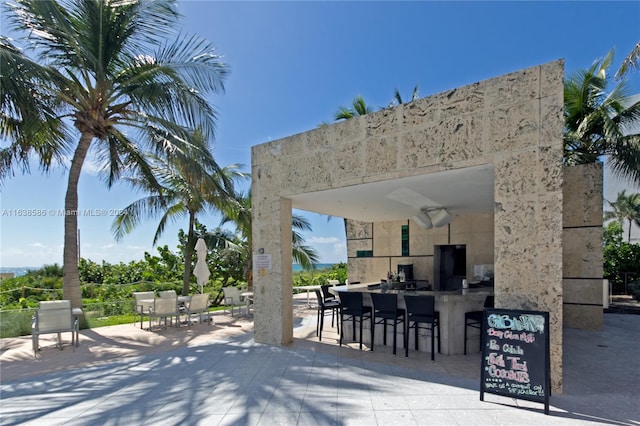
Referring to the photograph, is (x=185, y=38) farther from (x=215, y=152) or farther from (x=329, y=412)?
(x=329, y=412)

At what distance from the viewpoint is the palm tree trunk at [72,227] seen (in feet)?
27.4

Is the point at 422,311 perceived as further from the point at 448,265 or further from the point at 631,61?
the point at 631,61

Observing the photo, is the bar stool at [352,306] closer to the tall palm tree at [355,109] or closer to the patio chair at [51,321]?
the patio chair at [51,321]

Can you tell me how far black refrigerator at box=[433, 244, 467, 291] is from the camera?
10578 mm

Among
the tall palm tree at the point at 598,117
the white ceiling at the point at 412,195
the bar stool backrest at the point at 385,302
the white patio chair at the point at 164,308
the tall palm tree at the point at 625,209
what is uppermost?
the tall palm tree at the point at 598,117

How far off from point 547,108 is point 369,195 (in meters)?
3.39

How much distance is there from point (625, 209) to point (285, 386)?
36.3 metres

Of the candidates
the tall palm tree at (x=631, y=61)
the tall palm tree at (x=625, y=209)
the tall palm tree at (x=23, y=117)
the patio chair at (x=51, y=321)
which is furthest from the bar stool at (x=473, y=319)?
the tall palm tree at (x=625, y=209)

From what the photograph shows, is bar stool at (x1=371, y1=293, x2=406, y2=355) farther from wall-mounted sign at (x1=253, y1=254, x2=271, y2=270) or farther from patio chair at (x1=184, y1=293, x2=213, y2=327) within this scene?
patio chair at (x1=184, y1=293, x2=213, y2=327)

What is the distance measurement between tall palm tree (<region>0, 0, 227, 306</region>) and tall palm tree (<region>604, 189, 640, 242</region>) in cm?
3390

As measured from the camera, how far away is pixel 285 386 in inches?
175

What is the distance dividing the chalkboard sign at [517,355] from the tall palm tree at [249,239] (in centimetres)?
800

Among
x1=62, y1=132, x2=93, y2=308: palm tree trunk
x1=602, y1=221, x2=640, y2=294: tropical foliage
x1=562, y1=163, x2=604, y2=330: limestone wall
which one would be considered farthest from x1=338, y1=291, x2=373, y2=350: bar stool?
x1=602, y1=221, x2=640, y2=294: tropical foliage

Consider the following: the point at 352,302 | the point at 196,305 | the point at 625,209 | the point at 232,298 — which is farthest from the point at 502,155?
the point at 625,209
